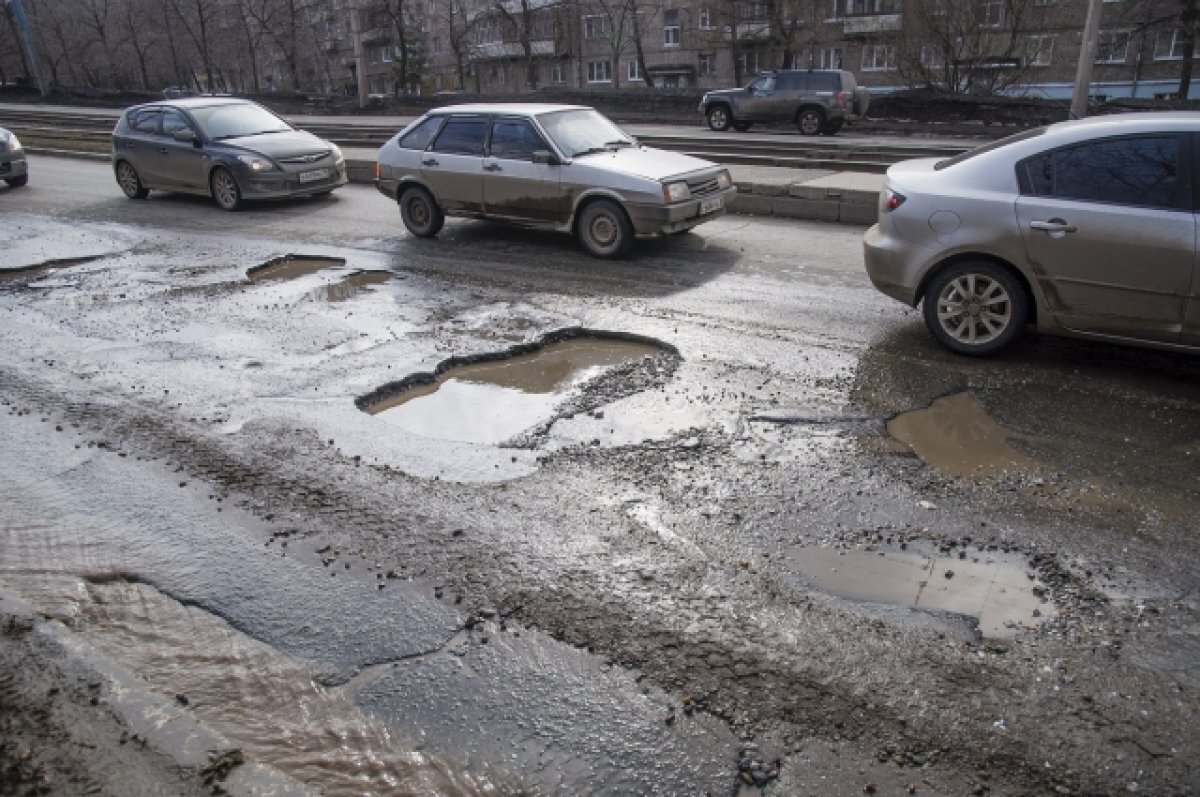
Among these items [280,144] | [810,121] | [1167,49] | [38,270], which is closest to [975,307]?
[38,270]

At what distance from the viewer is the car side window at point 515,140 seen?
961cm

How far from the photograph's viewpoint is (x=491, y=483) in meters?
4.38

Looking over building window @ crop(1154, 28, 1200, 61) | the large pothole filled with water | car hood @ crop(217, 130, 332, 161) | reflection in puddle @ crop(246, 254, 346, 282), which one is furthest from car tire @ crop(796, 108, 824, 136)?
Result: building window @ crop(1154, 28, 1200, 61)

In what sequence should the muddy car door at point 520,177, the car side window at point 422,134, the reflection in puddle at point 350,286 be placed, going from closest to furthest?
1. the reflection in puddle at point 350,286
2. the muddy car door at point 520,177
3. the car side window at point 422,134

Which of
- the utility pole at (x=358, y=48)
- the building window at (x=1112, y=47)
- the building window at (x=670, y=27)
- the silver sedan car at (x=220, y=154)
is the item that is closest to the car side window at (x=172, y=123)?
the silver sedan car at (x=220, y=154)

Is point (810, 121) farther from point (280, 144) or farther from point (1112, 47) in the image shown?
point (1112, 47)

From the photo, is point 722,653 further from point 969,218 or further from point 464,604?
point 969,218

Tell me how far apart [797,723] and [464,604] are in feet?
4.58

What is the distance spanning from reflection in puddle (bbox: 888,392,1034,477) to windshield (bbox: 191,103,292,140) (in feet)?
41.3

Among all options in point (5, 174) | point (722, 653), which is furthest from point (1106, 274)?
point (5, 174)

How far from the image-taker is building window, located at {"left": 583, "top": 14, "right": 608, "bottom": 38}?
56.7m

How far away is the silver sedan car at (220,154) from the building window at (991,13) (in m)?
25.1

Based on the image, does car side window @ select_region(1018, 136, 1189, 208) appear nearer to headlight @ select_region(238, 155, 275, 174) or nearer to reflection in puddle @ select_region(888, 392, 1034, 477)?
reflection in puddle @ select_region(888, 392, 1034, 477)

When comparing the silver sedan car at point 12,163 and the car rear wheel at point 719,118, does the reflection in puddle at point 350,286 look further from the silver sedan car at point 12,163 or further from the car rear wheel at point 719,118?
the car rear wheel at point 719,118
